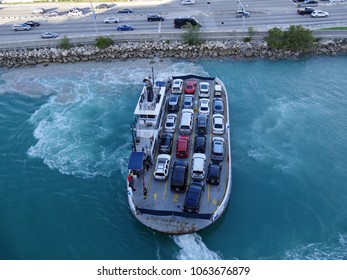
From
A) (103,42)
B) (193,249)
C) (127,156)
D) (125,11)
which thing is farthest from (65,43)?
(193,249)

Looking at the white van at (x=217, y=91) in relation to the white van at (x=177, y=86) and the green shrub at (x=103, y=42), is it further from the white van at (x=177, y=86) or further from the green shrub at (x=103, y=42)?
the green shrub at (x=103, y=42)

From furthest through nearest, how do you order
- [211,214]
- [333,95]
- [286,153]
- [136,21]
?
[136,21] < [333,95] < [286,153] < [211,214]

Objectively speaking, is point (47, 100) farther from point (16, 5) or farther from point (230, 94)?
point (16, 5)

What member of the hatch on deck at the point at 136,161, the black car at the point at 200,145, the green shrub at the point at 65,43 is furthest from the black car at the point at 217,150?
the green shrub at the point at 65,43

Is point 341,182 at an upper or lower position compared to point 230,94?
lower

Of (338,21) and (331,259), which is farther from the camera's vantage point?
(338,21)

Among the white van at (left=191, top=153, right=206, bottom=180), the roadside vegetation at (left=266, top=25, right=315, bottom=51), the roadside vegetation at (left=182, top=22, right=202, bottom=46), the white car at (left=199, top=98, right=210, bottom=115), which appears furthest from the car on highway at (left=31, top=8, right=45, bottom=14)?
the white van at (left=191, top=153, right=206, bottom=180)
